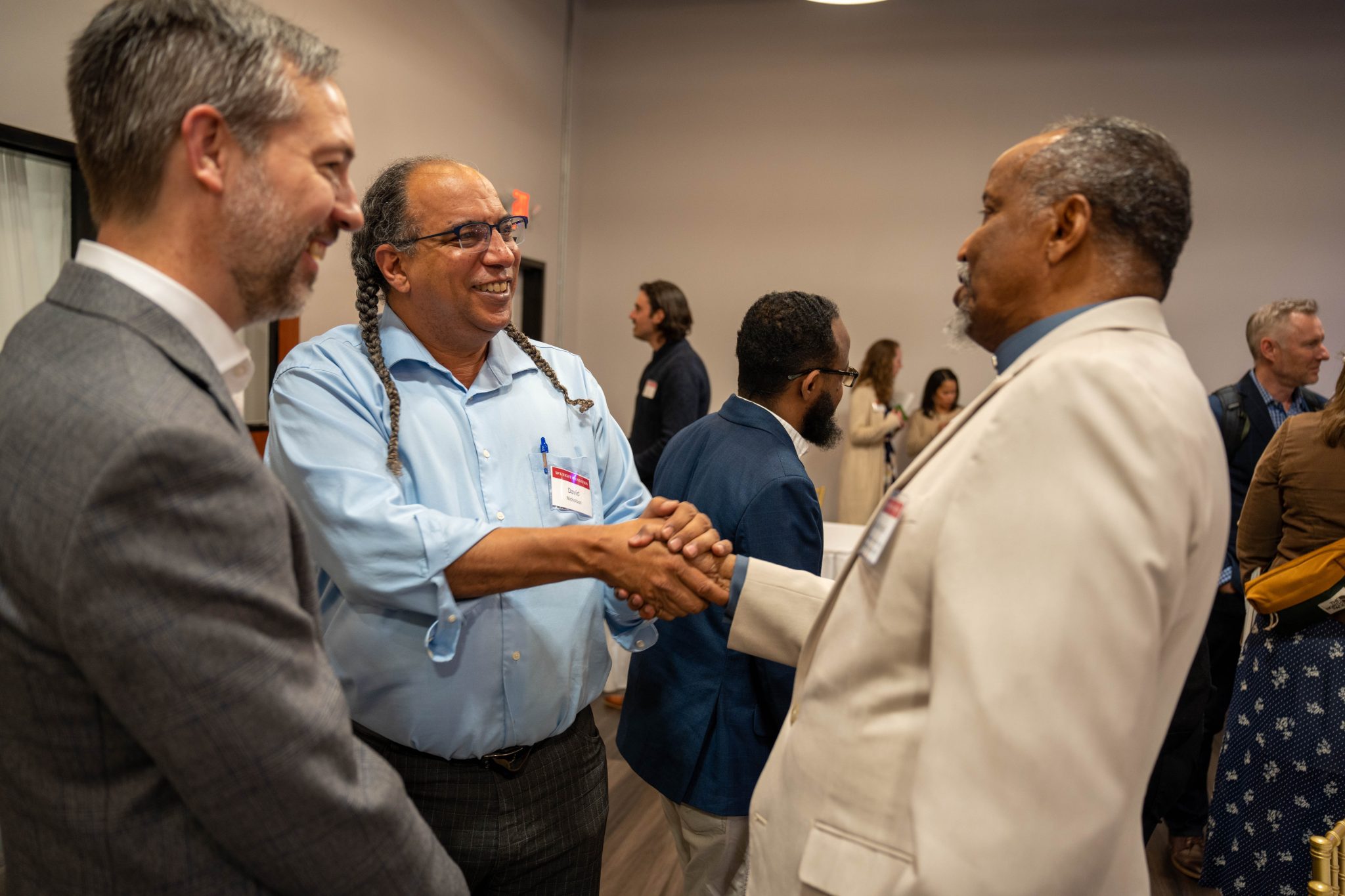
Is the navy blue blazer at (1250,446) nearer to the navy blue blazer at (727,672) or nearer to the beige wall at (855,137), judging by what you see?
the navy blue blazer at (727,672)

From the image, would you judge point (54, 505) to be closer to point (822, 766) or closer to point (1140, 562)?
point (822, 766)

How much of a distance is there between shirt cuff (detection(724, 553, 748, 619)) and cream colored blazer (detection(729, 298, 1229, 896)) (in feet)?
1.64

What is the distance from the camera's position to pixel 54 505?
2.31ft

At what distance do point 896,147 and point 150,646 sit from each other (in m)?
7.03

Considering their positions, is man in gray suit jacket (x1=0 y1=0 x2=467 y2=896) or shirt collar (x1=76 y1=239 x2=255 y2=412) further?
shirt collar (x1=76 y1=239 x2=255 y2=412)

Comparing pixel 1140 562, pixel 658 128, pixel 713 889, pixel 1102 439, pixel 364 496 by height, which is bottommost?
pixel 713 889

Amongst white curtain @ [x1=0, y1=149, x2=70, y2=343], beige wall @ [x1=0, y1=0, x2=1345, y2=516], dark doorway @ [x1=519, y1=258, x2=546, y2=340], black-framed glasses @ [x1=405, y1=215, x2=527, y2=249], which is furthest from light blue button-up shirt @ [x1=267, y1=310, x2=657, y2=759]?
dark doorway @ [x1=519, y1=258, x2=546, y2=340]

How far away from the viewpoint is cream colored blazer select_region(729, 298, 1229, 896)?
892 mm

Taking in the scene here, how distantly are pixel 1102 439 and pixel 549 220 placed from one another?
6613mm

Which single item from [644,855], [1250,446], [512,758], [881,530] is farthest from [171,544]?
[1250,446]

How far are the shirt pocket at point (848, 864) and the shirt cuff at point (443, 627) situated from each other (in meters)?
0.61

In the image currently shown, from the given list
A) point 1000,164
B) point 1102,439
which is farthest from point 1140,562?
point 1000,164

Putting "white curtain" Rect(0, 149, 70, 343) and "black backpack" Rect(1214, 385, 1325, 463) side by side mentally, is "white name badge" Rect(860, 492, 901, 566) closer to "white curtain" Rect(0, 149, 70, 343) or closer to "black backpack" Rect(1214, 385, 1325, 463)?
"white curtain" Rect(0, 149, 70, 343)

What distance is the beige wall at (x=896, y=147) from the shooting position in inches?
245
